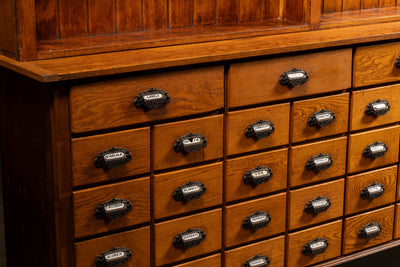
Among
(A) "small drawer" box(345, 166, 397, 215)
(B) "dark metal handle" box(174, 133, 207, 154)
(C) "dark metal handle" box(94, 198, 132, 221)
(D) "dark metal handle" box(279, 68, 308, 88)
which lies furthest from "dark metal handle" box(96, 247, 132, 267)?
Result: (A) "small drawer" box(345, 166, 397, 215)

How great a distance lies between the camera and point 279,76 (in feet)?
10.1

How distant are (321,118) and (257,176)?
1.26 ft

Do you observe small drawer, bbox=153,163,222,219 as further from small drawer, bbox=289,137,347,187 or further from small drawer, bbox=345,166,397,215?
small drawer, bbox=345,166,397,215

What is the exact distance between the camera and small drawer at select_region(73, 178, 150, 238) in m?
2.70

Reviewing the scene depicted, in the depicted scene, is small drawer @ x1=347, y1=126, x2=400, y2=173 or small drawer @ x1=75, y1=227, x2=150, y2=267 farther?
small drawer @ x1=347, y1=126, x2=400, y2=173

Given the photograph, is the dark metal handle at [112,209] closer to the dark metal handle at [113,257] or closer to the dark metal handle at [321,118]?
the dark metal handle at [113,257]

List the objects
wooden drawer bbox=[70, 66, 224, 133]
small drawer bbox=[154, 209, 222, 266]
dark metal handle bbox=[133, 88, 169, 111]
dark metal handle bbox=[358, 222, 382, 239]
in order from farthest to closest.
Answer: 1. dark metal handle bbox=[358, 222, 382, 239]
2. small drawer bbox=[154, 209, 222, 266]
3. dark metal handle bbox=[133, 88, 169, 111]
4. wooden drawer bbox=[70, 66, 224, 133]

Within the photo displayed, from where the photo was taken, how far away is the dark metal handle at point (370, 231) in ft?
11.5

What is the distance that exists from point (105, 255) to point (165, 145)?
46cm

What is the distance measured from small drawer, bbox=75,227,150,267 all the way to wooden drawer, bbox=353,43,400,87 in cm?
117

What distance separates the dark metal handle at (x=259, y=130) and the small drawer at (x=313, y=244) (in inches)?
20.2

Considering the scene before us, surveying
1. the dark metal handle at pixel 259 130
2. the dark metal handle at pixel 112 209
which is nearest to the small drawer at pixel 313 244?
the dark metal handle at pixel 259 130

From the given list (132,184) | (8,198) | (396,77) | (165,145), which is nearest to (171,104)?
(165,145)

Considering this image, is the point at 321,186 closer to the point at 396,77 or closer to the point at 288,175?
the point at 288,175
